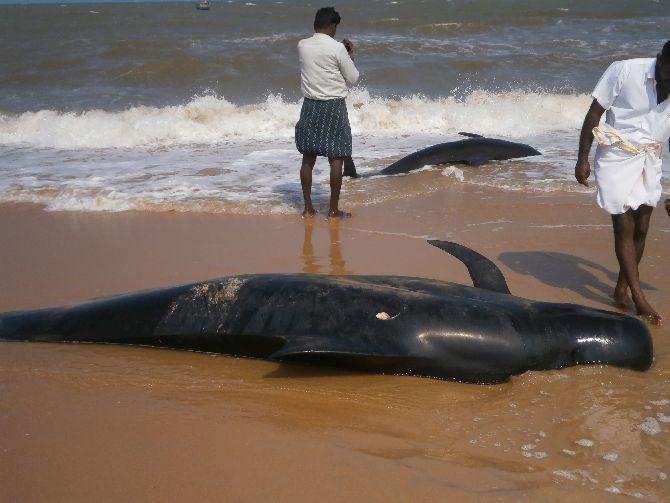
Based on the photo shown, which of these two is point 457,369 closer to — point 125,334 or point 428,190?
point 125,334

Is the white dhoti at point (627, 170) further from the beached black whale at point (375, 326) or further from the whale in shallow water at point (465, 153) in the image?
the whale in shallow water at point (465, 153)

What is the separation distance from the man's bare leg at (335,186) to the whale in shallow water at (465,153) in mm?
2629

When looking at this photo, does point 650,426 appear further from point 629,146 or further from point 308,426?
point 629,146

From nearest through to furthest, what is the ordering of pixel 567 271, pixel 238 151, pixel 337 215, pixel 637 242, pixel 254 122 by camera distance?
pixel 637 242, pixel 567 271, pixel 337 215, pixel 238 151, pixel 254 122

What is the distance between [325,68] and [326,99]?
310mm

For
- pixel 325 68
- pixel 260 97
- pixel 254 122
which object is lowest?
pixel 254 122

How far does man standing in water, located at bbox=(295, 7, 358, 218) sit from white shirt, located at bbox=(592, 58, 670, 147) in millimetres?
3267

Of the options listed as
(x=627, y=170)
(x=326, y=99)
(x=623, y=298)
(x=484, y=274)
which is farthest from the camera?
(x=326, y=99)

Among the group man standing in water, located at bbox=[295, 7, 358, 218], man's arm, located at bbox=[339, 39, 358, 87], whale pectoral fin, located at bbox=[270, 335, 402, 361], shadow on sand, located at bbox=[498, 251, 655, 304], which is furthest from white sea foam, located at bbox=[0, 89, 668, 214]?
whale pectoral fin, located at bbox=[270, 335, 402, 361]

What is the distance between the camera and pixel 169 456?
328 cm

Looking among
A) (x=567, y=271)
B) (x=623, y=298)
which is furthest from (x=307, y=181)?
(x=623, y=298)

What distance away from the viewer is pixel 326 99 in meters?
7.80

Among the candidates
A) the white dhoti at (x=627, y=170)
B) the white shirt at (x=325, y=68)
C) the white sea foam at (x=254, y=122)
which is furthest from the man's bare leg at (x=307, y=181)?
the white sea foam at (x=254, y=122)

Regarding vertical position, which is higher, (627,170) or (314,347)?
(627,170)
